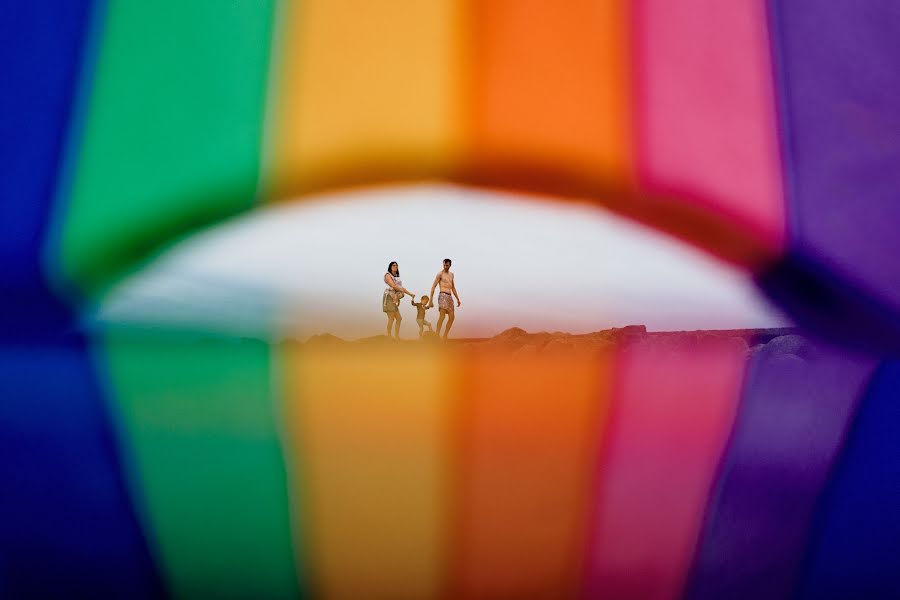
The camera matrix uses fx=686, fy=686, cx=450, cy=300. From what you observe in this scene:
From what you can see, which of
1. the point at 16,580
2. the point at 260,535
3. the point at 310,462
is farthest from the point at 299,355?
the point at 16,580

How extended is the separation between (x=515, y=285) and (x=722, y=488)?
450mm

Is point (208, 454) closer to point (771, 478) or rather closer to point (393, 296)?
point (393, 296)

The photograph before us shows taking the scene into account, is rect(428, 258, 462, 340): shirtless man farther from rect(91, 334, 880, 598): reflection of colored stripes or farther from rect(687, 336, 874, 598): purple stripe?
rect(687, 336, 874, 598): purple stripe

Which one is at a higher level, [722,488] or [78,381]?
[78,381]

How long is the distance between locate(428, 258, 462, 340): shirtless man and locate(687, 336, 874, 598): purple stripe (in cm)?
47

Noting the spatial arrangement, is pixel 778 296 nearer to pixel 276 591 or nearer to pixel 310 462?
pixel 310 462

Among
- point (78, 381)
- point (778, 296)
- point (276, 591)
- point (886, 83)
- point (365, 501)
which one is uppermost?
point (886, 83)

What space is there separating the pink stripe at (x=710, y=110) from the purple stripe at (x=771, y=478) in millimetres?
202

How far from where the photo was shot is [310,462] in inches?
40.0

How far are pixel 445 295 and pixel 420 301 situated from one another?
43 mm

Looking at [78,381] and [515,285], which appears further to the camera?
[515,285]

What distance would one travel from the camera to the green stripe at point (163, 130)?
102 centimetres

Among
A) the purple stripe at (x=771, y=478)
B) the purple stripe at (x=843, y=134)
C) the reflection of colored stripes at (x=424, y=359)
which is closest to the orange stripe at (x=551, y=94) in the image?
the reflection of colored stripes at (x=424, y=359)

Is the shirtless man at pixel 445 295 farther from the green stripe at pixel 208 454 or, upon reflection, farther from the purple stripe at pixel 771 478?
the purple stripe at pixel 771 478
